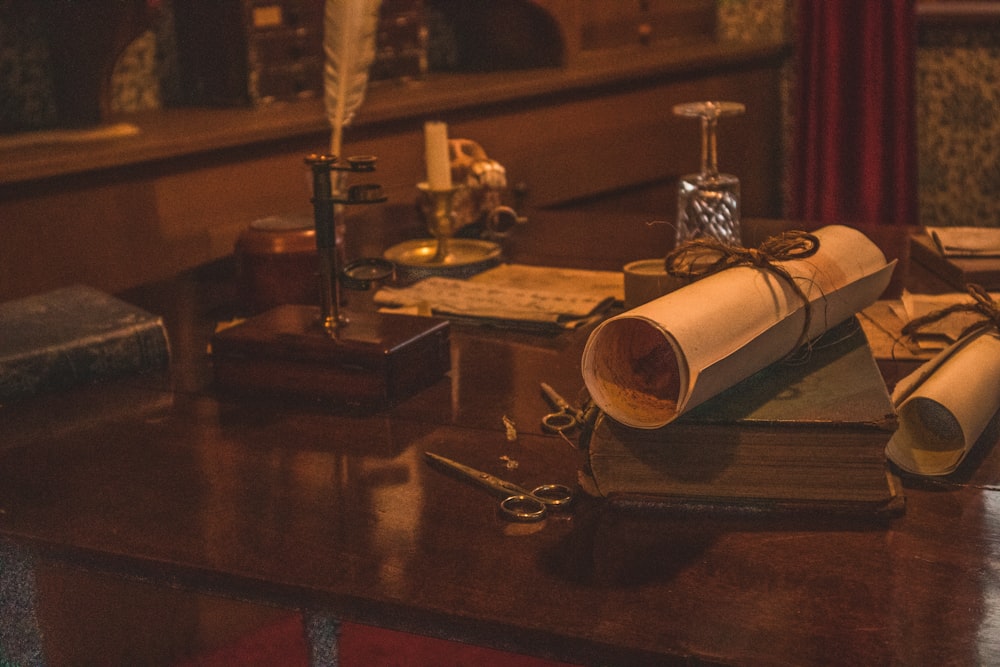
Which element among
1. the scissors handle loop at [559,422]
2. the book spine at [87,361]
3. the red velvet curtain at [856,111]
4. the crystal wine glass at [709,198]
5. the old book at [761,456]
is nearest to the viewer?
the old book at [761,456]

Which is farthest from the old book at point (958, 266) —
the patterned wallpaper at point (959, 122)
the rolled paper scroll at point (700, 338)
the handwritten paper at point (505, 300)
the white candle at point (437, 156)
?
the patterned wallpaper at point (959, 122)

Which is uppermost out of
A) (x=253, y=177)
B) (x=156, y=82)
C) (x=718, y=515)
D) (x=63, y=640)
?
(x=156, y=82)

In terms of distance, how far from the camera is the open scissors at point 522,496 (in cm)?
89

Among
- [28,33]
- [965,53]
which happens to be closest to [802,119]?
[965,53]

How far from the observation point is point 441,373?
4.02 ft

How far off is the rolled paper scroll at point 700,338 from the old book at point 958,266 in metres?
0.58

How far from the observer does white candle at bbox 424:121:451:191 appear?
65.2 inches

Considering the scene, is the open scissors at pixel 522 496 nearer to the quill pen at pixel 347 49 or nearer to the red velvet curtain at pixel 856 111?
the quill pen at pixel 347 49

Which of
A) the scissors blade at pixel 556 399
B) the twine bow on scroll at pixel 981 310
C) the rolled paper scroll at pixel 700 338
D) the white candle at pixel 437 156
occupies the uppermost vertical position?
the white candle at pixel 437 156

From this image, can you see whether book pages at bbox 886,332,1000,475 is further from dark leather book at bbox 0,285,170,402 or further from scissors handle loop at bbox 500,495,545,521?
dark leather book at bbox 0,285,170,402

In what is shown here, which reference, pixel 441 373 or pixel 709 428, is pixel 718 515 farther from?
pixel 441 373

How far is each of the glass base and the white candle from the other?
34 centimetres

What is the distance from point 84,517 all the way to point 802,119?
3.36 m

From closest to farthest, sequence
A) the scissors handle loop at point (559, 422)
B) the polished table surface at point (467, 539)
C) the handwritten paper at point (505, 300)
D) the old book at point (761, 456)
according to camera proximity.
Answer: the polished table surface at point (467, 539) → the old book at point (761, 456) → the scissors handle loop at point (559, 422) → the handwritten paper at point (505, 300)
